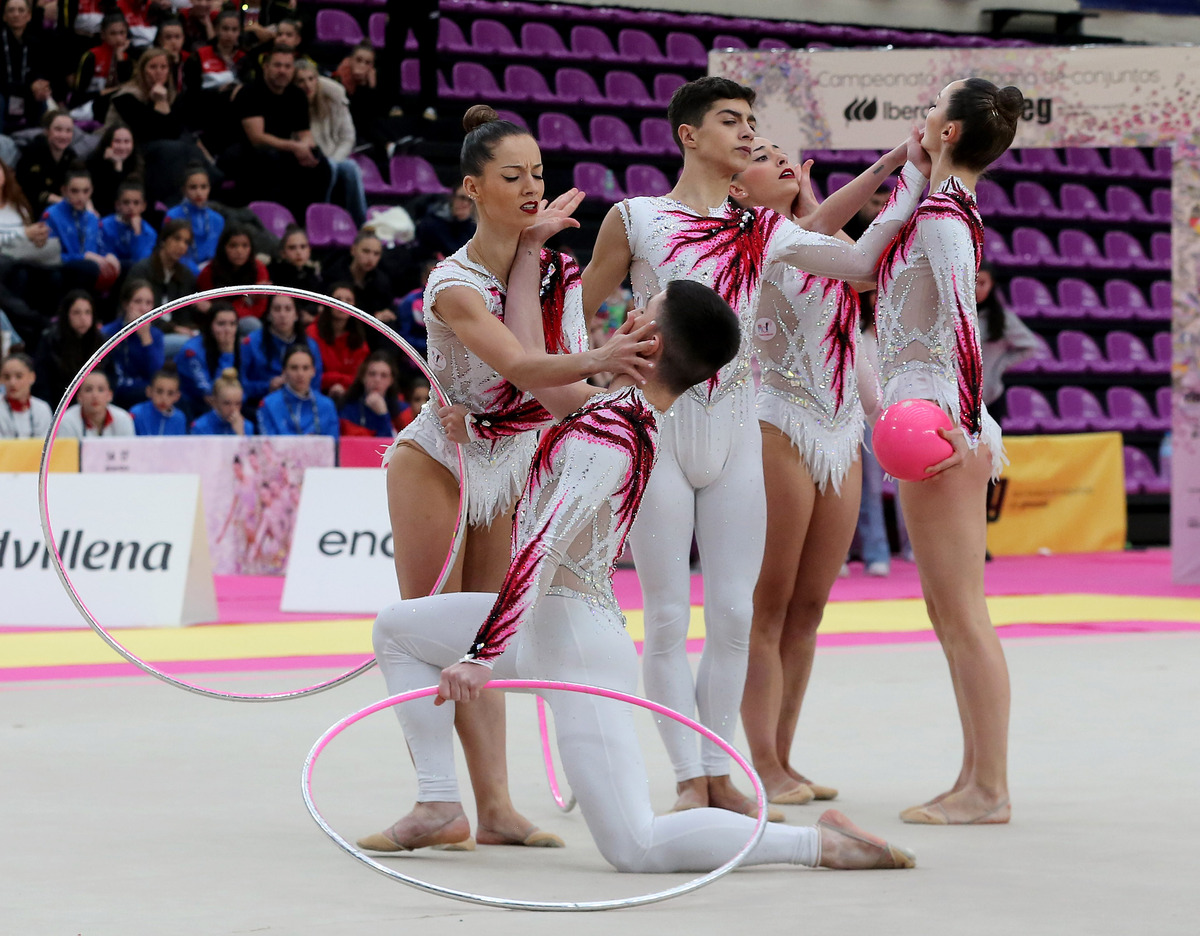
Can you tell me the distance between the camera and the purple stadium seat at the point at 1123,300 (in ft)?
45.9

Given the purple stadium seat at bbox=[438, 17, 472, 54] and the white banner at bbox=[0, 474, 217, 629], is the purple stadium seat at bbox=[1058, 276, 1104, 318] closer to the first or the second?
the purple stadium seat at bbox=[438, 17, 472, 54]

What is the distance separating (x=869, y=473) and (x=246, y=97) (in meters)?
4.87

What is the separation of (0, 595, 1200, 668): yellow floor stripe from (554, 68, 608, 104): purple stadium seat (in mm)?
Answer: 6520

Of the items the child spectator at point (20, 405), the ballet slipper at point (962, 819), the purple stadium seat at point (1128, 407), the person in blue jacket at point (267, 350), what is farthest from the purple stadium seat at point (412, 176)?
the ballet slipper at point (962, 819)

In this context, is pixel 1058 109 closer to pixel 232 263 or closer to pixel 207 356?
pixel 232 263

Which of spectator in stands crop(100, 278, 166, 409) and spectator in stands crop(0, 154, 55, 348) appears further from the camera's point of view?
spectator in stands crop(0, 154, 55, 348)

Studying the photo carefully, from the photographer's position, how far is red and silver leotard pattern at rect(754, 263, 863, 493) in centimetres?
397

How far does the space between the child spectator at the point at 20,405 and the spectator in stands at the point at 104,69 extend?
2.77 metres

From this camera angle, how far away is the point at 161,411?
918 centimetres

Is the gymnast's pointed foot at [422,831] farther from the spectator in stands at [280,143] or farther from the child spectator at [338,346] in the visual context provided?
the spectator in stands at [280,143]

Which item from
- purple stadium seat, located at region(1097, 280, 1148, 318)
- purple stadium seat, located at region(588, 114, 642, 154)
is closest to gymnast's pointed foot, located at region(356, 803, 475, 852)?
purple stadium seat, located at region(588, 114, 642, 154)

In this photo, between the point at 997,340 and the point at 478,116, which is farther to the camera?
the point at 997,340

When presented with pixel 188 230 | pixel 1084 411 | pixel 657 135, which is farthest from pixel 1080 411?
pixel 188 230

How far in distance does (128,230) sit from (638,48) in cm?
554
